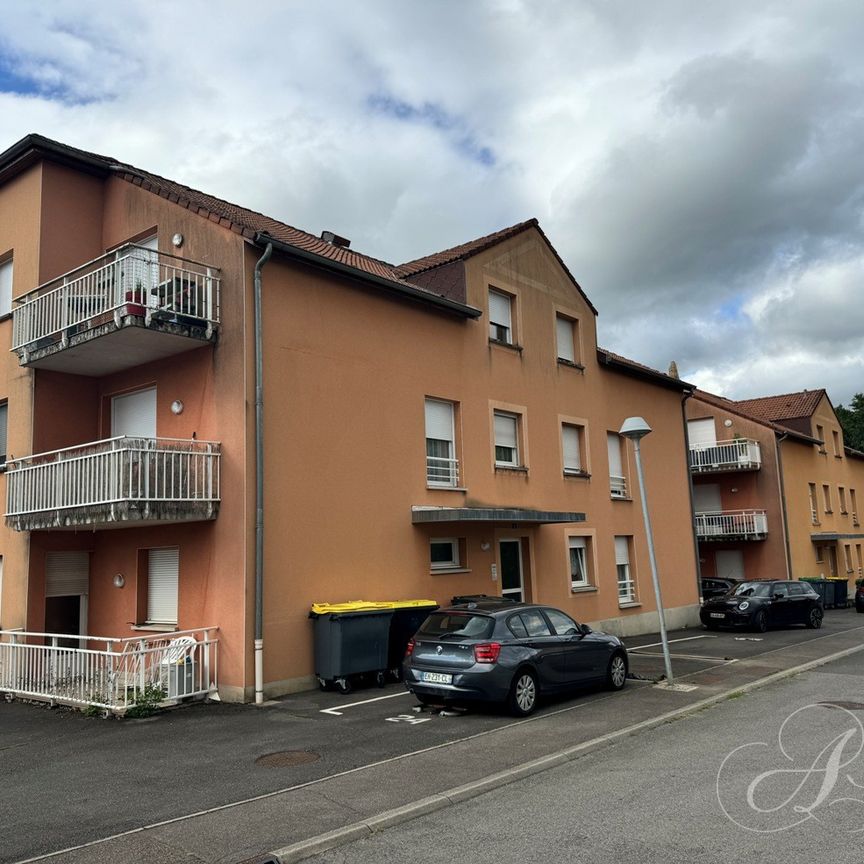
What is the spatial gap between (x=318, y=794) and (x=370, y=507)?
23.8ft

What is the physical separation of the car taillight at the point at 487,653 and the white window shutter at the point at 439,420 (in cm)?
633

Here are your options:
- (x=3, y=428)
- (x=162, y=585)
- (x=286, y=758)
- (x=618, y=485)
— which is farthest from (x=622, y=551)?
(x=3, y=428)

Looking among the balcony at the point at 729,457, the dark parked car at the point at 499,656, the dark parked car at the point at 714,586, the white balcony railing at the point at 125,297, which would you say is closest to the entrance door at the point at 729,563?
the balcony at the point at 729,457

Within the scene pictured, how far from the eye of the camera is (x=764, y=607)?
20.5m

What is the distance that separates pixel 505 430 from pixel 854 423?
5092cm

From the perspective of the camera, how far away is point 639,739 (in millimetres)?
8547

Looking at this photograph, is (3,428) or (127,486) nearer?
(127,486)

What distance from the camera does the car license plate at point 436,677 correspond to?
9.74 m

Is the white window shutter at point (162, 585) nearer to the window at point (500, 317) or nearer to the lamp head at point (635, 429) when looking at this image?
the lamp head at point (635, 429)

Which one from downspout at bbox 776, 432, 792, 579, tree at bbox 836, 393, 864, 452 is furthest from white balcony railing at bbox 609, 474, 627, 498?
tree at bbox 836, 393, 864, 452

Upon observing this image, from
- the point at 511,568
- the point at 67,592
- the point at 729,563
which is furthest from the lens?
the point at 729,563

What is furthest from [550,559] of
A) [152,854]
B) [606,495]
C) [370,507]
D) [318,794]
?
[152,854]

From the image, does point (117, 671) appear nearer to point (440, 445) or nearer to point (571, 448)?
point (440, 445)

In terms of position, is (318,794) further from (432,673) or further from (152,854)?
(432,673)
